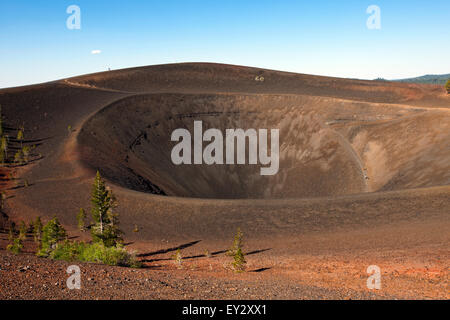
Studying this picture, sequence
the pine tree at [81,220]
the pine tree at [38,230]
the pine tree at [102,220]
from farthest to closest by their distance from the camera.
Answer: the pine tree at [81,220] < the pine tree at [38,230] < the pine tree at [102,220]

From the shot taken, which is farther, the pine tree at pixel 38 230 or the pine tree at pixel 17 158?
the pine tree at pixel 17 158

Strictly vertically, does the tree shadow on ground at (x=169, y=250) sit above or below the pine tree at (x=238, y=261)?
below

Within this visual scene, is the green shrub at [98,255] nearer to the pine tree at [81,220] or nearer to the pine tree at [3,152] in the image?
the pine tree at [81,220]

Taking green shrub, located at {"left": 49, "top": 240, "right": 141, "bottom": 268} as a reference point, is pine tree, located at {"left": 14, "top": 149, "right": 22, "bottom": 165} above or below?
above

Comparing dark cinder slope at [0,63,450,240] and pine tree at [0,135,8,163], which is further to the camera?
pine tree at [0,135,8,163]

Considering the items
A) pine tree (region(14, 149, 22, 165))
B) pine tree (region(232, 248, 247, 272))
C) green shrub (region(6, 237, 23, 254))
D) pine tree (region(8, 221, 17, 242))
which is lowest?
pine tree (region(8, 221, 17, 242))

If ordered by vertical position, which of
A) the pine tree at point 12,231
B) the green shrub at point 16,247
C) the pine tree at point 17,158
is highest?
the pine tree at point 17,158

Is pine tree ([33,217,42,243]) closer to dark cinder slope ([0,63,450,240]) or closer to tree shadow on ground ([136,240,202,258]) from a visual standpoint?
dark cinder slope ([0,63,450,240])

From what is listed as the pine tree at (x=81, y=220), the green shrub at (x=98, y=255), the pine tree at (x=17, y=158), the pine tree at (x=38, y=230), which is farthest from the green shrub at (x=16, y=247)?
the pine tree at (x=17, y=158)

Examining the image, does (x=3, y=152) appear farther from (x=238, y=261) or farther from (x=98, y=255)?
(x=238, y=261)

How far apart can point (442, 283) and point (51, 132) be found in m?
51.2

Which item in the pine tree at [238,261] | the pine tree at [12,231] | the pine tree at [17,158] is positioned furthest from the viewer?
the pine tree at [17,158]

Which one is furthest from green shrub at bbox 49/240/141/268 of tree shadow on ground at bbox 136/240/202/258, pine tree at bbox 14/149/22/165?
pine tree at bbox 14/149/22/165
